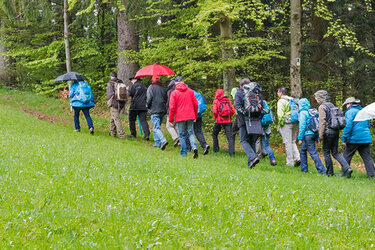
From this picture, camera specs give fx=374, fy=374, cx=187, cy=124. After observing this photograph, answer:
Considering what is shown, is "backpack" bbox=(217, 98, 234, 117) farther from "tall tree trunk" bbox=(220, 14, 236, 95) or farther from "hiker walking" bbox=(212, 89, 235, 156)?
"tall tree trunk" bbox=(220, 14, 236, 95)

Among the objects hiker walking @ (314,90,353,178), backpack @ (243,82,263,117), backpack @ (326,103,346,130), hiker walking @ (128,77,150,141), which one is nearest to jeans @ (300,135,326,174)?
hiker walking @ (314,90,353,178)

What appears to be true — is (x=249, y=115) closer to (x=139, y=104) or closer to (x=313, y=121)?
(x=313, y=121)

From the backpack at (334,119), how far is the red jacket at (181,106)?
3.50 meters

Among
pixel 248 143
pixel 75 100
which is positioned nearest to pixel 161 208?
pixel 248 143

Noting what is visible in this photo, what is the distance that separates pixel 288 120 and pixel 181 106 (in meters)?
3.22

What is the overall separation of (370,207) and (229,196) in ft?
7.80

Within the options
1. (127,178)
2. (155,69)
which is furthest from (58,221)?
(155,69)

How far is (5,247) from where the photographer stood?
11.0ft

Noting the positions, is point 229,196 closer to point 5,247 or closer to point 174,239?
point 174,239

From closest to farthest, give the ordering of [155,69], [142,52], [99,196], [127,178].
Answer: [99,196] < [127,178] < [155,69] < [142,52]

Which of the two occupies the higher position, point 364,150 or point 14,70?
point 14,70

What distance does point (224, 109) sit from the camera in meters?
11.9

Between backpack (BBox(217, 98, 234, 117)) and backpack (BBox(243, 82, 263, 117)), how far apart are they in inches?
98.0

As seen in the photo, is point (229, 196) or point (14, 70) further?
point (14, 70)
